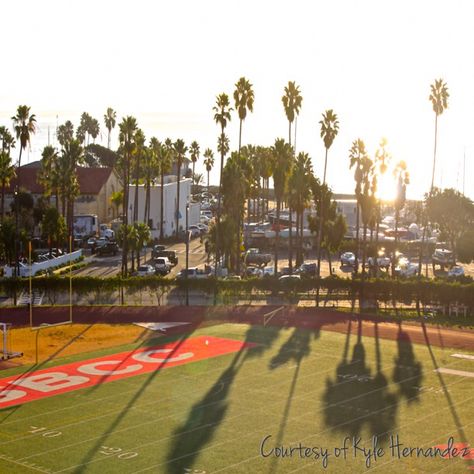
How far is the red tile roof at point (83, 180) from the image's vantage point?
117m

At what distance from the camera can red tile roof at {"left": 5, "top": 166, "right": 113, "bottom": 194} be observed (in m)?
117

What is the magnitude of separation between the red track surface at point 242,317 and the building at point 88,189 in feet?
182

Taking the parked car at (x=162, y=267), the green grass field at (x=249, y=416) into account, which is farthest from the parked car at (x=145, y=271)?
the green grass field at (x=249, y=416)

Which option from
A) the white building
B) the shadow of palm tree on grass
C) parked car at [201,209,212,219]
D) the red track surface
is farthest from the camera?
parked car at [201,209,212,219]

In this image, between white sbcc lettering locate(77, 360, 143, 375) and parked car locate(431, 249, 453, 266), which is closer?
white sbcc lettering locate(77, 360, 143, 375)

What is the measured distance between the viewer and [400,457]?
3003cm

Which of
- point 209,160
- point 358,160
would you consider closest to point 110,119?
point 209,160

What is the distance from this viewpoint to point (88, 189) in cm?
11775

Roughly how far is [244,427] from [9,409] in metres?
10.3

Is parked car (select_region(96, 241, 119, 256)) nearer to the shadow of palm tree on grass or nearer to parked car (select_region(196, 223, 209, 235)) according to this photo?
parked car (select_region(196, 223, 209, 235))

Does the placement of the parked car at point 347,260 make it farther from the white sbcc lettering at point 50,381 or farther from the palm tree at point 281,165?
the white sbcc lettering at point 50,381

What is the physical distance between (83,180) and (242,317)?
64553mm

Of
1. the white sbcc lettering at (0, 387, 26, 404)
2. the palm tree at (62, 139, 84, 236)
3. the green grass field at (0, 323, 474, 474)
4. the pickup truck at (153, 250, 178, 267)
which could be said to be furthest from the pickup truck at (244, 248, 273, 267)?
the white sbcc lettering at (0, 387, 26, 404)

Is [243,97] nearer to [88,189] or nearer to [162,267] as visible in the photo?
[162,267]
